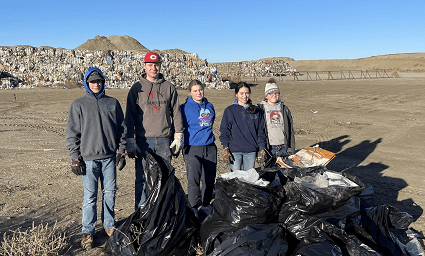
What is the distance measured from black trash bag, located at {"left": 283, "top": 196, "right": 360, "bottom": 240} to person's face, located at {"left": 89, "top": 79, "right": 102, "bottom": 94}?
2.18m

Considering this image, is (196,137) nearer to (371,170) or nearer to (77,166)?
(77,166)

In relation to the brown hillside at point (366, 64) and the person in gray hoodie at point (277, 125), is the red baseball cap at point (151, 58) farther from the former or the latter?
the brown hillside at point (366, 64)

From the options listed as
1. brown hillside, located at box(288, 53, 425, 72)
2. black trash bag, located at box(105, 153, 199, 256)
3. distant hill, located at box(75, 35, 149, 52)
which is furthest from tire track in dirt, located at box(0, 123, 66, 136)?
brown hillside, located at box(288, 53, 425, 72)

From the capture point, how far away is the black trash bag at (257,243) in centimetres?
228

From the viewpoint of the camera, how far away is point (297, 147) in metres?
7.48

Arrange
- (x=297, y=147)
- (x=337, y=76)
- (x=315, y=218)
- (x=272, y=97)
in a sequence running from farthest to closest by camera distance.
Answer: (x=337, y=76) → (x=297, y=147) → (x=272, y=97) → (x=315, y=218)

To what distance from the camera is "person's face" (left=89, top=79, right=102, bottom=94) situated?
3123 mm

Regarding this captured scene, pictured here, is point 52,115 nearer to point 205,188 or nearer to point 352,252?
point 205,188

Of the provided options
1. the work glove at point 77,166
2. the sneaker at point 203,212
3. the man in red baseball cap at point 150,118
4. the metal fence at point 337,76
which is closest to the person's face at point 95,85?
the man in red baseball cap at point 150,118

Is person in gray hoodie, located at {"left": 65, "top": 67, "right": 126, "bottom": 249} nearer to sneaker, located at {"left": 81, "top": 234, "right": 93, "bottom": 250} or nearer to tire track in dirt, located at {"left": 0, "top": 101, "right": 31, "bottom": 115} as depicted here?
sneaker, located at {"left": 81, "top": 234, "right": 93, "bottom": 250}

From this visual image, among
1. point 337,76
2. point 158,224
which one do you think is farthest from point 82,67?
point 337,76

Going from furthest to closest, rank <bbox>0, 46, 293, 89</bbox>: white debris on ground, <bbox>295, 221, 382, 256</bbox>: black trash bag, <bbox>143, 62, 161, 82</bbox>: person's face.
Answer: <bbox>0, 46, 293, 89</bbox>: white debris on ground
<bbox>143, 62, 161, 82</bbox>: person's face
<bbox>295, 221, 382, 256</bbox>: black trash bag

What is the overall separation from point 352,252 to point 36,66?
2638 cm

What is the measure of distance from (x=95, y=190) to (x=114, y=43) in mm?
61083
